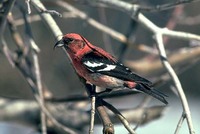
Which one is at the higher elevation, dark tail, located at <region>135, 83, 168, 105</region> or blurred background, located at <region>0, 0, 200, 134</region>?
blurred background, located at <region>0, 0, 200, 134</region>

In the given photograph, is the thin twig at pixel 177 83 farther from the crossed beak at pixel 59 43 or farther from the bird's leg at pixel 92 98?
the crossed beak at pixel 59 43

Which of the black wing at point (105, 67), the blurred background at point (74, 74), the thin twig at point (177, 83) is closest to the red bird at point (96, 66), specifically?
the black wing at point (105, 67)

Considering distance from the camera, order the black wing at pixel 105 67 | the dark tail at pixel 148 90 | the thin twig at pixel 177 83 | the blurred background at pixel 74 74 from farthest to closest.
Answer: the blurred background at pixel 74 74, the black wing at pixel 105 67, the dark tail at pixel 148 90, the thin twig at pixel 177 83

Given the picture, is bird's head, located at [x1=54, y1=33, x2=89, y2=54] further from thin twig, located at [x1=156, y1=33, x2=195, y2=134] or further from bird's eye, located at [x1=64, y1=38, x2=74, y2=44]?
thin twig, located at [x1=156, y1=33, x2=195, y2=134]

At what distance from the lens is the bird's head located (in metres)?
4.05

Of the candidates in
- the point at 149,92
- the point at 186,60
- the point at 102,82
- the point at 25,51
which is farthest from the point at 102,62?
the point at 186,60

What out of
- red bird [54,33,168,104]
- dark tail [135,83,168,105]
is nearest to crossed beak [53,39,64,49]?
red bird [54,33,168,104]

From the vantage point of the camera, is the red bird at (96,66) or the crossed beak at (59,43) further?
the red bird at (96,66)

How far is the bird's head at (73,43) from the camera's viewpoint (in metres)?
4.05

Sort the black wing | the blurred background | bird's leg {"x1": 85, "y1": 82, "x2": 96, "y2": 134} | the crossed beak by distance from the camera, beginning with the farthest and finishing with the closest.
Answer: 1. the blurred background
2. the black wing
3. the crossed beak
4. bird's leg {"x1": 85, "y1": 82, "x2": 96, "y2": 134}

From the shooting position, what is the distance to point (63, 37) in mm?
3941

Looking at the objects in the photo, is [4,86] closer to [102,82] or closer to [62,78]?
[62,78]

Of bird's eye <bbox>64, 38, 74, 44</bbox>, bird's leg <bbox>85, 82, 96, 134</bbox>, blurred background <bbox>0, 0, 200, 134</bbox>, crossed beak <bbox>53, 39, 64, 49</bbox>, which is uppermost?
blurred background <bbox>0, 0, 200, 134</bbox>

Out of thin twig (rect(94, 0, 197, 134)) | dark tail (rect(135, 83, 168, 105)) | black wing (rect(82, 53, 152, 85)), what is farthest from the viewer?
black wing (rect(82, 53, 152, 85))
